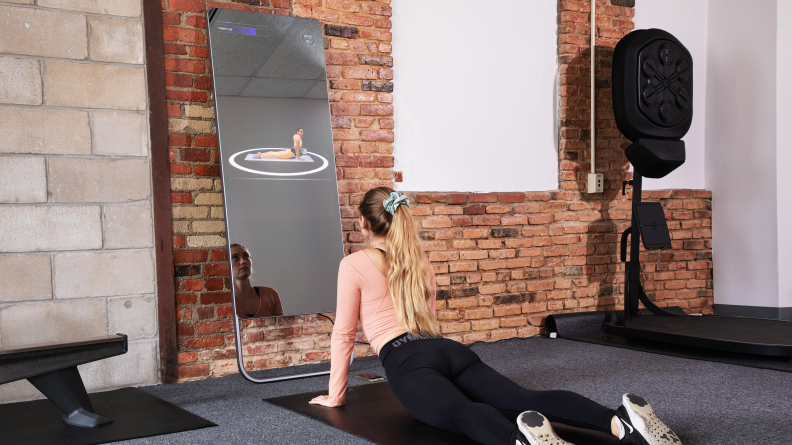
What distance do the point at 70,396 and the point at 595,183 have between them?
358 cm

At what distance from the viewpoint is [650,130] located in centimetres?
432

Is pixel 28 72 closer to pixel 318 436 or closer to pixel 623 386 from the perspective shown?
pixel 318 436

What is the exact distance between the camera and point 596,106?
15.5 ft

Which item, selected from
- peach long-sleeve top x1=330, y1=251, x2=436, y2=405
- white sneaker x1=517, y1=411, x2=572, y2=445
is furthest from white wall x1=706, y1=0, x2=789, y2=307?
white sneaker x1=517, y1=411, x2=572, y2=445

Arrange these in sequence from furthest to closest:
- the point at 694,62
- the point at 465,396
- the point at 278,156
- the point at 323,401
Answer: the point at 694,62
the point at 278,156
the point at 323,401
the point at 465,396

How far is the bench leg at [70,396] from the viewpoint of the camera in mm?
2436

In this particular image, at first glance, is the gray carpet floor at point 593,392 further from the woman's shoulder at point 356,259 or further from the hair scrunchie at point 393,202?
the hair scrunchie at point 393,202

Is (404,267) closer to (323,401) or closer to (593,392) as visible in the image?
(323,401)

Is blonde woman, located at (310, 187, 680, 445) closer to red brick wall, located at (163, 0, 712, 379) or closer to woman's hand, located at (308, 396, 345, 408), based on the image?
woman's hand, located at (308, 396, 345, 408)

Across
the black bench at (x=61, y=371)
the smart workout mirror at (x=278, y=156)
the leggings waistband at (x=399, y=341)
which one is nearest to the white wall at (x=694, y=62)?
the smart workout mirror at (x=278, y=156)

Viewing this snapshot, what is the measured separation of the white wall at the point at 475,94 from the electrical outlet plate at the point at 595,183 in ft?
0.90

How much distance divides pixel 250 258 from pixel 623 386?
1.94 metres

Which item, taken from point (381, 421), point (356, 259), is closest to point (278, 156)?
point (356, 259)

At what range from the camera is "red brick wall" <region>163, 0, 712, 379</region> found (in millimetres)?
3420
